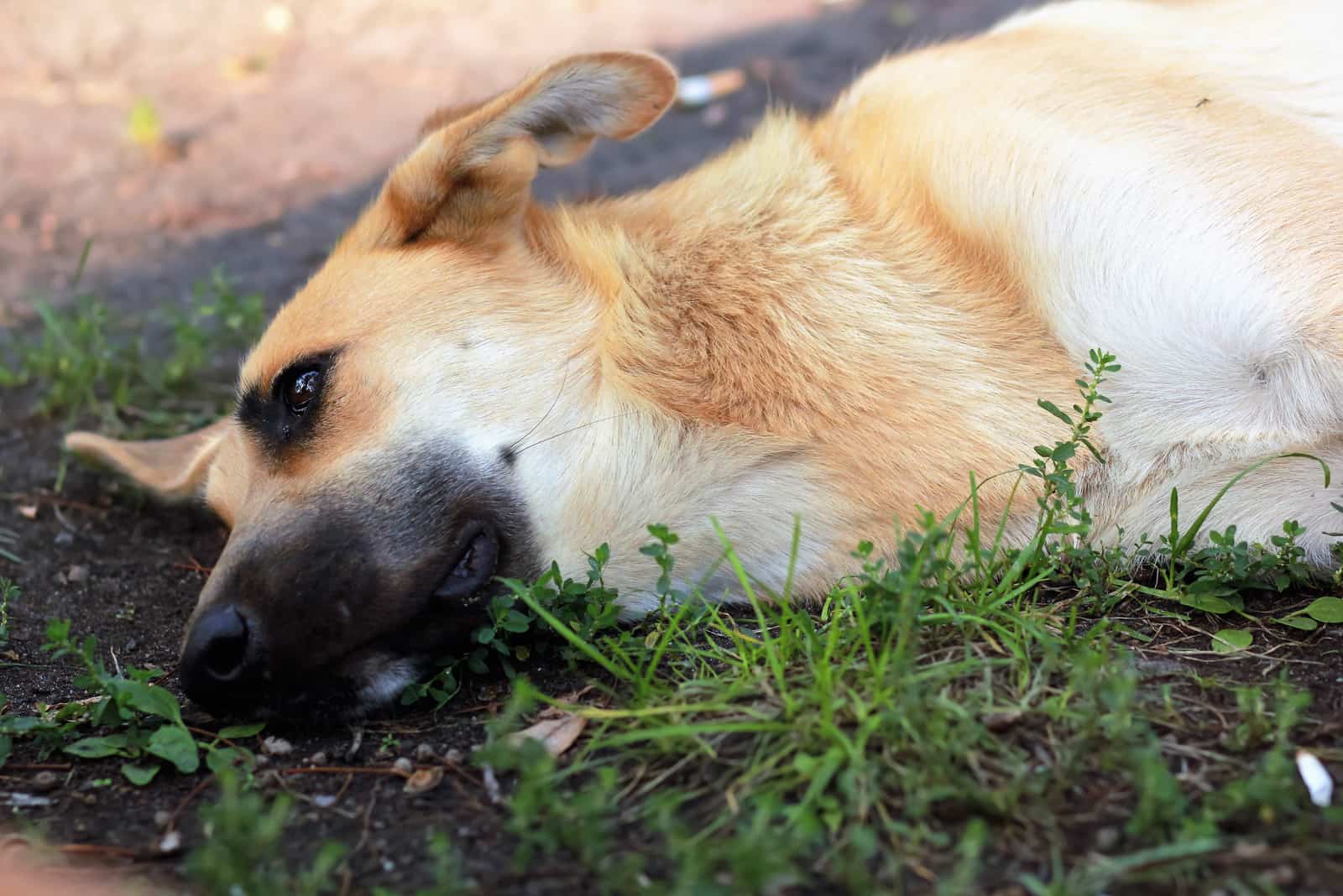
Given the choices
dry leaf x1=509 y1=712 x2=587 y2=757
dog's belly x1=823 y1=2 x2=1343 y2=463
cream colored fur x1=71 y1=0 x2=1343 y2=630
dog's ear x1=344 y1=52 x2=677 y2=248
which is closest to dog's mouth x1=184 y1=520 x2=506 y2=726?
cream colored fur x1=71 y1=0 x2=1343 y2=630

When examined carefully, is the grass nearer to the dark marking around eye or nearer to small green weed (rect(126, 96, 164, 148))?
the dark marking around eye

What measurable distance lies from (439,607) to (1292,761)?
1.71m

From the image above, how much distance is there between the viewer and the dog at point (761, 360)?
2703 millimetres

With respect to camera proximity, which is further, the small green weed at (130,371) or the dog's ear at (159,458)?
the small green weed at (130,371)

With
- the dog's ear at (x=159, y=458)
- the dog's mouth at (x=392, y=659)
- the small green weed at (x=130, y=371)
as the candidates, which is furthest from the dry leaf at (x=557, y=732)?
the small green weed at (x=130, y=371)

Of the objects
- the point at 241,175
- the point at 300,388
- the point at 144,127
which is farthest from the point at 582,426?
the point at 144,127

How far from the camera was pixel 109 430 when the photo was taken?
451 centimetres

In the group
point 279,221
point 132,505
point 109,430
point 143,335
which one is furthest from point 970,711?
point 279,221

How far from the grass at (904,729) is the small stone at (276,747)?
7 centimetres

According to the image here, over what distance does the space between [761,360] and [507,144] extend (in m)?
0.88

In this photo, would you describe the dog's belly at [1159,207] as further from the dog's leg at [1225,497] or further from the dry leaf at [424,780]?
the dry leaf at [424,780]

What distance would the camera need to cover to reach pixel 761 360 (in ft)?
9.52

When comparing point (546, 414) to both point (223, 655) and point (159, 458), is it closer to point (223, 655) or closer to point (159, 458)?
point (223, 655)

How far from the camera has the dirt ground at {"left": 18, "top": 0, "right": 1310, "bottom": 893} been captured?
2412 mm
